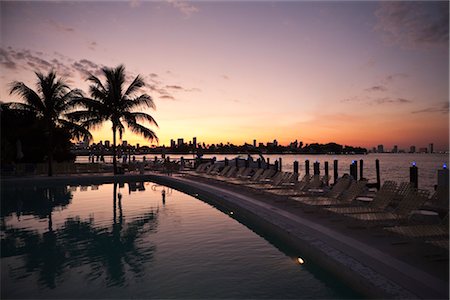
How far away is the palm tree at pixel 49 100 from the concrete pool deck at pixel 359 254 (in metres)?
18.4

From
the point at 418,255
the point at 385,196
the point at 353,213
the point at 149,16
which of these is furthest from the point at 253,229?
the point at 149,16

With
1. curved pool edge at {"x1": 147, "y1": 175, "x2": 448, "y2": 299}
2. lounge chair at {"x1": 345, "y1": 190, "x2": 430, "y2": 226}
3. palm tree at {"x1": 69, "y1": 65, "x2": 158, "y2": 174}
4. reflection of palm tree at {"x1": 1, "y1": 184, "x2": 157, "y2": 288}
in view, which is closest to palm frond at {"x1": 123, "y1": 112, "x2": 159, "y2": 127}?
palm tree at {"x1": 69, "y1": 65, "x2": 158, "y2": 174}

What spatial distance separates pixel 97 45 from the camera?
18094 mm

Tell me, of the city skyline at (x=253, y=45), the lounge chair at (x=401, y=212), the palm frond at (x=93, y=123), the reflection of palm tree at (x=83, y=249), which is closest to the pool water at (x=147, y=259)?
the reflection of palm tree at (x=83, y=249)

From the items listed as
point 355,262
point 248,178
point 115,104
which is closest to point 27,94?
point 115,104

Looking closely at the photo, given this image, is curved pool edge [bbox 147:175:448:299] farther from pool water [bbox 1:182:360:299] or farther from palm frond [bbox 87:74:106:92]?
palm frond [bbox 87:74:106:92]

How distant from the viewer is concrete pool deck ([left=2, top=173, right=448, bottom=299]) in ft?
13.0

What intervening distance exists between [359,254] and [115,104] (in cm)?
2233

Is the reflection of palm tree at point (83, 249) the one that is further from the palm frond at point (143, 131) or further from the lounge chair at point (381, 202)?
the palm frond at point (143, 131)

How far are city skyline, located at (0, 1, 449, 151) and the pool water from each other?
964 centimetres

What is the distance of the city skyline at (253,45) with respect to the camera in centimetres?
1461

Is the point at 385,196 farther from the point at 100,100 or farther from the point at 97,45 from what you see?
the point at 100,100

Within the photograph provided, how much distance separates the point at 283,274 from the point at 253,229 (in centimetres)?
301

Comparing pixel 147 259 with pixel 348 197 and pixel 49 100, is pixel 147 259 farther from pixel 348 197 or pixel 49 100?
pixel 49 100
